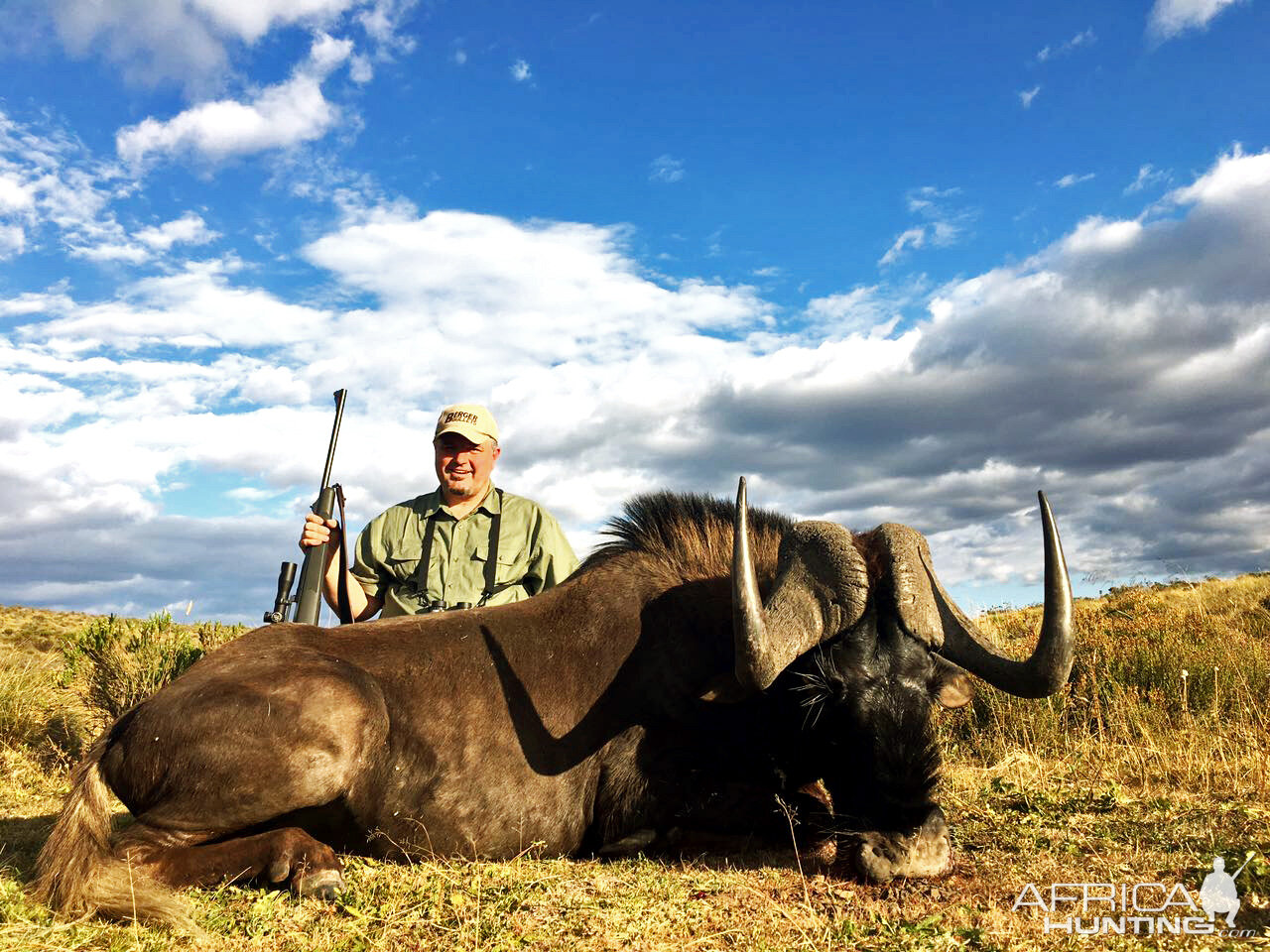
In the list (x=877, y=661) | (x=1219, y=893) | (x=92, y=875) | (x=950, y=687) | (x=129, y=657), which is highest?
(x=129, y=657)

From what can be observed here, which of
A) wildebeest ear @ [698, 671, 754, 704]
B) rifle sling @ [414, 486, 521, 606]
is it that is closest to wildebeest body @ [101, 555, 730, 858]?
wildebeest ear @ [698, 671, 754, 704]

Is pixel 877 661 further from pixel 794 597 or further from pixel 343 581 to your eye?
pixel 343 581

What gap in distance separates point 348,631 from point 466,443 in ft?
7.97

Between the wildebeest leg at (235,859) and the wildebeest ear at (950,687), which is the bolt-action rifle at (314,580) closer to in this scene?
the wildebeest leg at (235,859)

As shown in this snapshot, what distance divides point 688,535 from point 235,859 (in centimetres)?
282

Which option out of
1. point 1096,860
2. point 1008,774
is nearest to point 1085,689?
point 1008,774

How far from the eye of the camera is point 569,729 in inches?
188

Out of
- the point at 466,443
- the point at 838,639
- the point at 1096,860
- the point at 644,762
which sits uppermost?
the point at 466,443

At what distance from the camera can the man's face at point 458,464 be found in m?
Answer: 7.11

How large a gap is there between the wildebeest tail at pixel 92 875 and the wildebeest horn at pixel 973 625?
3.40 metres

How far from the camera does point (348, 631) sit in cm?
492

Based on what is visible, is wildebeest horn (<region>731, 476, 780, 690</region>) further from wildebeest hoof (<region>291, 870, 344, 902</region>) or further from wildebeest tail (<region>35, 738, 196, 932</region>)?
wildebeest tail (<region>35, 738, 196, 932</region>)

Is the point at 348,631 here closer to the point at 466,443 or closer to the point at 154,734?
the point at 154,734

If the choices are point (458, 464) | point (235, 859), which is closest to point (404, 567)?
point (458, 464)
